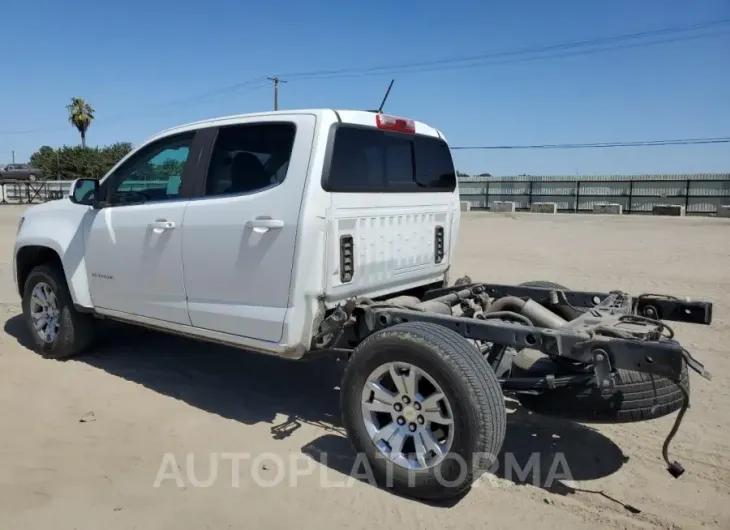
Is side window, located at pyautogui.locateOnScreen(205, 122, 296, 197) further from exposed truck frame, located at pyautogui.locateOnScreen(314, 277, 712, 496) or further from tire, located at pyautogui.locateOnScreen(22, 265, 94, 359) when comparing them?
tire, located at pyautogui.locateOnScreen(22, 265, 94, 359)

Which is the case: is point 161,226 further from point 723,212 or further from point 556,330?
point 723,212

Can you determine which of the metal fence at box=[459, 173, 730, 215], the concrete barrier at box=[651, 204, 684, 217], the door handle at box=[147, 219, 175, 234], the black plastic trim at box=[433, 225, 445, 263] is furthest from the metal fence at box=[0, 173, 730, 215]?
the black plastic trim at box=[433, 225, 445, 263]

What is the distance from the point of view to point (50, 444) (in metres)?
4.11

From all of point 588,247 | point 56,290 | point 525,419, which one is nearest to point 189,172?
point 56,290

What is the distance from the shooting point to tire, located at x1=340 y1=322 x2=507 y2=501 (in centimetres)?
320

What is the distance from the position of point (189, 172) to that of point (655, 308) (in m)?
3.57

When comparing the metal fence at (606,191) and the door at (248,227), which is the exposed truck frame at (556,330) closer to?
the door at (248,227)

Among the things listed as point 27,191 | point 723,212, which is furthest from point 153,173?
point 27,191

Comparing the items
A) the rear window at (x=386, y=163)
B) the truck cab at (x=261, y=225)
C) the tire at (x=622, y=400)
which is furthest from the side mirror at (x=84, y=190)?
the tire at (x=622, y=400)

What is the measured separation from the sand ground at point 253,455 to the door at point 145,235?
2.61ft

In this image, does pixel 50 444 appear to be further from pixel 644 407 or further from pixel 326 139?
pixel 644 407

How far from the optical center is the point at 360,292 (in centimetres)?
432
